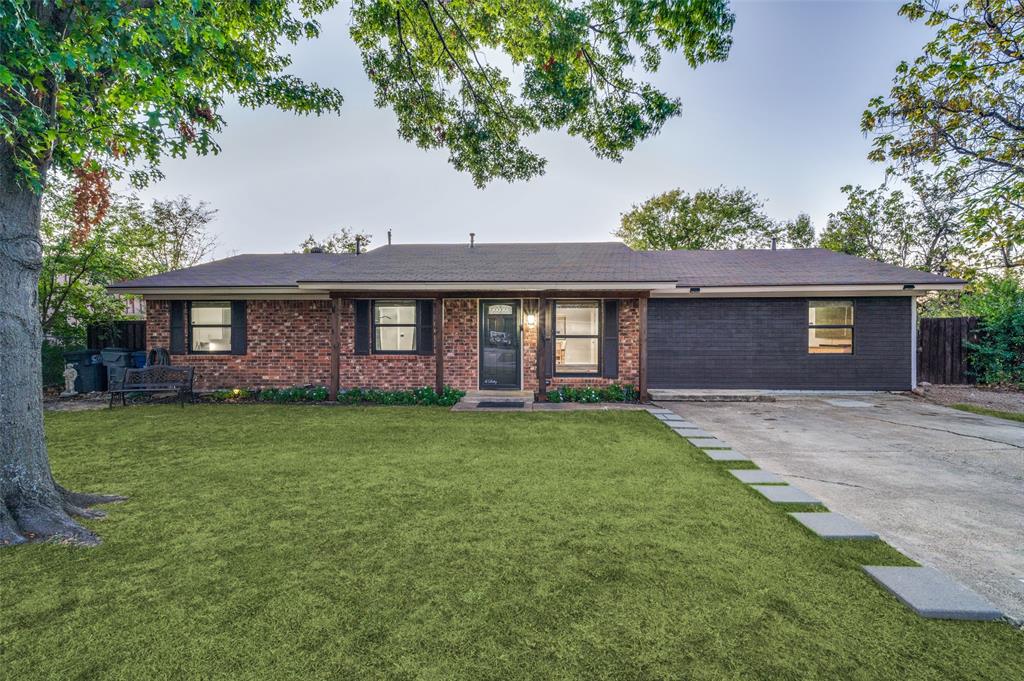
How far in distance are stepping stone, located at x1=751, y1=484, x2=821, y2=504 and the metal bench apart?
958 centimetres

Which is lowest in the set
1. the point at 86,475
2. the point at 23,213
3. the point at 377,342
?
the point at 86,475

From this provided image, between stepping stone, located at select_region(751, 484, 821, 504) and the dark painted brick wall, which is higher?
the dark painted brick wall

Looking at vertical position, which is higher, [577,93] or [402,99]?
[402,99]

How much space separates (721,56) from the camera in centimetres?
480

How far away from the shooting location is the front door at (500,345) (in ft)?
31.3

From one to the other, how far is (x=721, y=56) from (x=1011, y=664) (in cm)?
544

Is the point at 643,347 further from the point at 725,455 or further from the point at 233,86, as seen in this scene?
the point at 233,86

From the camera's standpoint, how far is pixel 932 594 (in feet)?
7.04

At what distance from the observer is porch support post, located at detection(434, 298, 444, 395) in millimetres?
8758

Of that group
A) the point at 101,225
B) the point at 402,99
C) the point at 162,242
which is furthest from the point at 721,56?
the point at 162,242

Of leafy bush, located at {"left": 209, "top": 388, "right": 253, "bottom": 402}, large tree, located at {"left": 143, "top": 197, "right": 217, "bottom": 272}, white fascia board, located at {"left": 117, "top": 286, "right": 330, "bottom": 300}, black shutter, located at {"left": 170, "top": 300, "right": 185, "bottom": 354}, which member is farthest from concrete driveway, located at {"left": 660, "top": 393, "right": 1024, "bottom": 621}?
large tree, located at {"left": 143, "top": 197, "right": 217, "bottom": 272}

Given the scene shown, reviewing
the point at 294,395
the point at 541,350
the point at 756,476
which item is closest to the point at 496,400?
the point at 541,350

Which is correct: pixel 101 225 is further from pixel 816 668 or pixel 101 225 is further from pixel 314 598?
pixel 816 668

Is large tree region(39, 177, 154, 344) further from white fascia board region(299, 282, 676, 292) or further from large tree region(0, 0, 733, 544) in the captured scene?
large tree region(0, 0, 733, 544)
